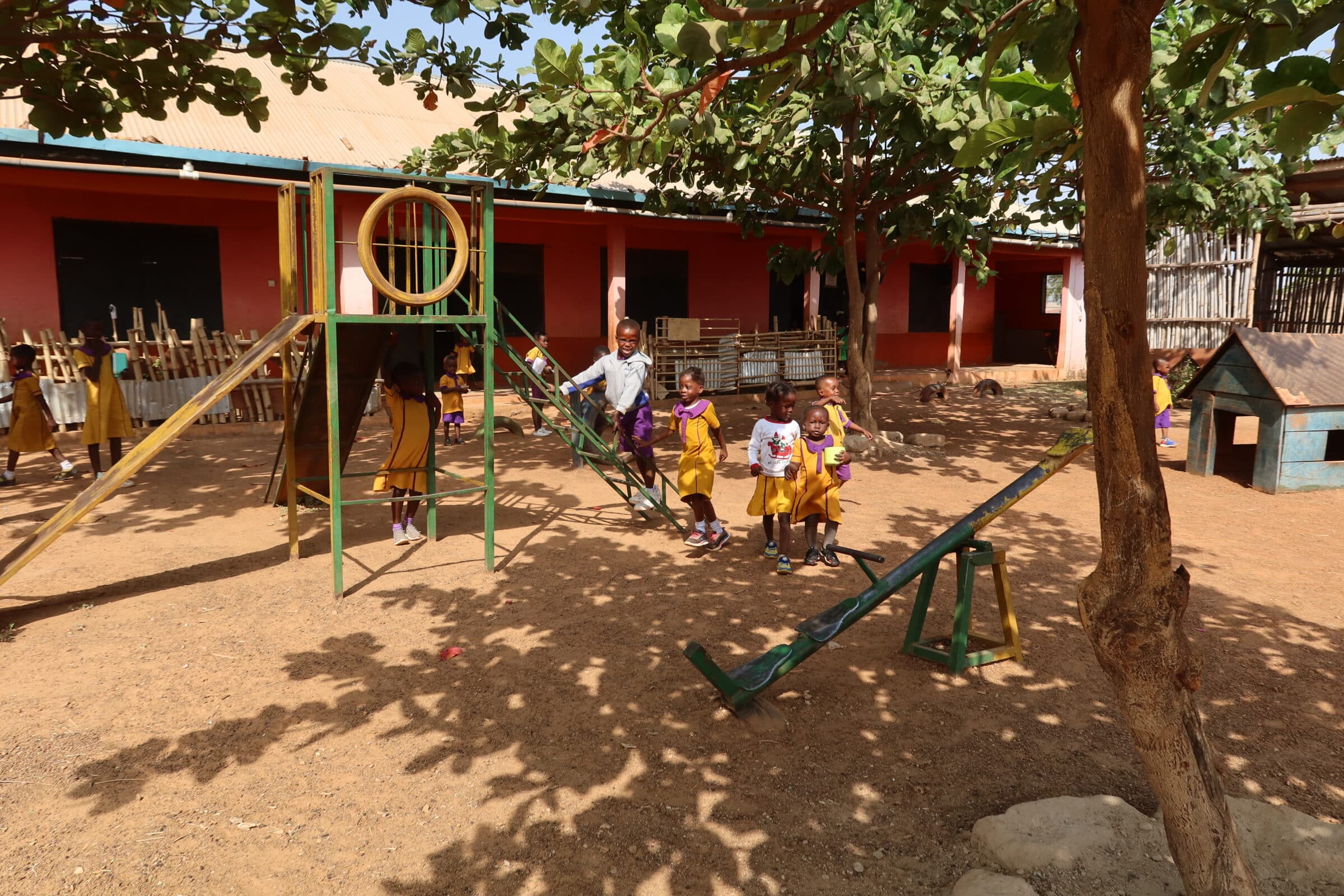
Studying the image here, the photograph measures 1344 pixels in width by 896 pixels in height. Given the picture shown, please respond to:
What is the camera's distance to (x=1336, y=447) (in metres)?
9.38

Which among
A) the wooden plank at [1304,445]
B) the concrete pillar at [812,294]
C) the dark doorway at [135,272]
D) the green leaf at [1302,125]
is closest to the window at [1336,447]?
the wooden plank at [1304,445]

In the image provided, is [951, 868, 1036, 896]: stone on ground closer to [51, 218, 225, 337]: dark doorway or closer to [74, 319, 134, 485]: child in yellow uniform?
[74, 319, 134, 485]: child in yellow uniform

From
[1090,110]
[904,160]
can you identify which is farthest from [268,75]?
[1090,110]

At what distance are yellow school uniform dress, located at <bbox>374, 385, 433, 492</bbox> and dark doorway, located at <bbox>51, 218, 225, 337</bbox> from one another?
7361 millimetres

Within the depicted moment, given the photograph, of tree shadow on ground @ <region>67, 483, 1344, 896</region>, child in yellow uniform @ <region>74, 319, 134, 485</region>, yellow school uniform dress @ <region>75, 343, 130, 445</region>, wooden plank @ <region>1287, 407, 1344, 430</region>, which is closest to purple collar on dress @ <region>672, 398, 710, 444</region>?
tree shadow on ground @ <region>67, 483, 1344, 896</region>

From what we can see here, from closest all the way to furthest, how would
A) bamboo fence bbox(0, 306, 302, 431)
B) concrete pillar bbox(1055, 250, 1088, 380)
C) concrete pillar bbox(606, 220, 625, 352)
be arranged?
bamboo fence bbox(0, 306, 302, 431) → concrete pillar bbox(606, 220, 625, 352) → concrete pillar bbox(1055, 250, 1088, 380)

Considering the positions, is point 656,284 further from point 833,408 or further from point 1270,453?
point 1270,453

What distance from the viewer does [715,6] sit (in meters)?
2.20

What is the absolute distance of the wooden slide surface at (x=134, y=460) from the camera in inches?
187

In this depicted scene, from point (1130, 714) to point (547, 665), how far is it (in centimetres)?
290

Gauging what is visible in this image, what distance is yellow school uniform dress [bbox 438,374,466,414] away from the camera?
36.4ft

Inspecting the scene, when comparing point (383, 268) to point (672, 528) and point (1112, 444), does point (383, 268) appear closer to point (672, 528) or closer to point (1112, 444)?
point (672, 528)

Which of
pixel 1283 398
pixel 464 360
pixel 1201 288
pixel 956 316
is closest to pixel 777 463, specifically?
pixel 1283 398

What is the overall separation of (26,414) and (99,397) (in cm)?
67
